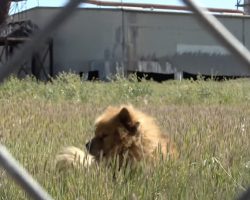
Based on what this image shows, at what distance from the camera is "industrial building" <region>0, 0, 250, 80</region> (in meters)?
26.4

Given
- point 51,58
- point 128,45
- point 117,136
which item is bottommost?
point 51,58

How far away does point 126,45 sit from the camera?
87.6 ft

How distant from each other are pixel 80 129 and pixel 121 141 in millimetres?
1915

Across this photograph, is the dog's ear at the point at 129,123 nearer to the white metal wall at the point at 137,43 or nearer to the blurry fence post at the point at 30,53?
the blurry fence post at the point at 30,53

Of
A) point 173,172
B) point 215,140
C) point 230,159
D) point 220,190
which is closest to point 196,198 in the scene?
point 220,190

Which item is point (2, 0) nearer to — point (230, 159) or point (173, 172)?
point (173, 172)

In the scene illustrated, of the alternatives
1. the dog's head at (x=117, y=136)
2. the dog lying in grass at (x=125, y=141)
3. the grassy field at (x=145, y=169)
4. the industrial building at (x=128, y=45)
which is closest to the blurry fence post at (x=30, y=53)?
the grassy field at (x=145, y=169)

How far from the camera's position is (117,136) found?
430 centimetres

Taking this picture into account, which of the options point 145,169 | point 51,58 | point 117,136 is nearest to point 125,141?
point 117,136

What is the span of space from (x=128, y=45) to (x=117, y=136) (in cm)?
2263

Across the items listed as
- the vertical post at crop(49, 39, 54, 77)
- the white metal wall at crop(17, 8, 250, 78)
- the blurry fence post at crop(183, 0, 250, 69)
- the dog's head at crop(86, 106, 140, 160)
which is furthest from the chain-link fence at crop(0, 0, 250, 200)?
the vertical post at crop(49, 39, 54, 77)

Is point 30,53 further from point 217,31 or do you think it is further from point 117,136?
point 117,136

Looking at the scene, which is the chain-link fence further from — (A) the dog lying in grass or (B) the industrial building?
(B) the industrial building

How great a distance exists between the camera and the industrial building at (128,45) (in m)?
26.4
